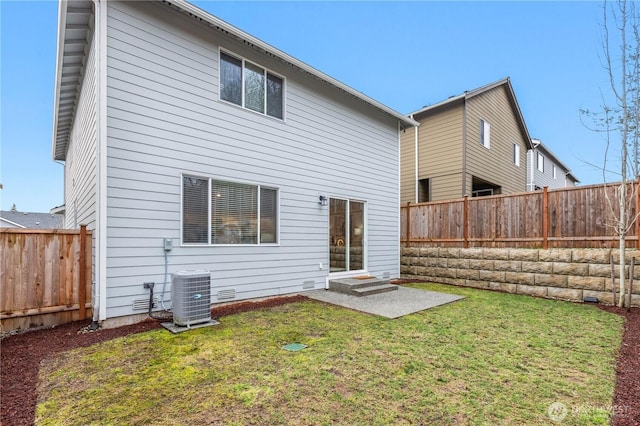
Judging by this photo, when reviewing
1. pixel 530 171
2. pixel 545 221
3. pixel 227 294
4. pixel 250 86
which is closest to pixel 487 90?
pixel 530 171

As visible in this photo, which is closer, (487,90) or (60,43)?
(60,43)

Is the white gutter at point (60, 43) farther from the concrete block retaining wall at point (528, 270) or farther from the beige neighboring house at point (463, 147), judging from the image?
the beige neighboring house at point (463, 147)

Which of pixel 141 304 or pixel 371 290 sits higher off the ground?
pixel 141 304

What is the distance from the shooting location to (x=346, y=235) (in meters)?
8.39

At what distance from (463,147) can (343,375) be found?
36.9 feet

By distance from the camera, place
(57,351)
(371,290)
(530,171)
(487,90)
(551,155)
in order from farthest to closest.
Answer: (551,155), (530,171), (487,90), (371,290), (57,351)

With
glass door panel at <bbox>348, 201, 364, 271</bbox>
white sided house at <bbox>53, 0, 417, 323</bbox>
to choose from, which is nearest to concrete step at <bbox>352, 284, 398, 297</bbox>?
white sided house at <bbox>53, 0, 417, 323</bbox>

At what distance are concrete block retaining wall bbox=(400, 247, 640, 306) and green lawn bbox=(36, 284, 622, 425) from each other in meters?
1.85

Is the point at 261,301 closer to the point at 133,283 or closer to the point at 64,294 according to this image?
the point at 133,283

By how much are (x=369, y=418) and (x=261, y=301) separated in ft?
14.2

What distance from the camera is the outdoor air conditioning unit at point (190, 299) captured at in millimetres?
4617

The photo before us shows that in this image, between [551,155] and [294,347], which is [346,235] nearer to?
[294,347]

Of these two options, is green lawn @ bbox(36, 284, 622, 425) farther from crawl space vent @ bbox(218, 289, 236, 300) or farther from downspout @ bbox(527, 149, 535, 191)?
downspout @ bbox(527, 149, 535, 191)

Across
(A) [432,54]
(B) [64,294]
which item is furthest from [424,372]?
(A) [432,54]
